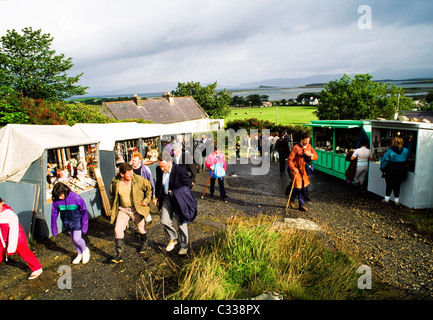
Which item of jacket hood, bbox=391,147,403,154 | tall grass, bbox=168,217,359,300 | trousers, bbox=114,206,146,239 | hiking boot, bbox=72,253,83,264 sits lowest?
hiking boot, bbox=72,253,83,264

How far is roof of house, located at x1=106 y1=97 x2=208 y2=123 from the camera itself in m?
32.0

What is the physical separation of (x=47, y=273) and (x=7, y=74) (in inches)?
1127

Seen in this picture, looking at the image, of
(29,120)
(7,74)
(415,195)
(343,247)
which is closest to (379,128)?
(415,195)

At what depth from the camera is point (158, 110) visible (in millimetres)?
35594

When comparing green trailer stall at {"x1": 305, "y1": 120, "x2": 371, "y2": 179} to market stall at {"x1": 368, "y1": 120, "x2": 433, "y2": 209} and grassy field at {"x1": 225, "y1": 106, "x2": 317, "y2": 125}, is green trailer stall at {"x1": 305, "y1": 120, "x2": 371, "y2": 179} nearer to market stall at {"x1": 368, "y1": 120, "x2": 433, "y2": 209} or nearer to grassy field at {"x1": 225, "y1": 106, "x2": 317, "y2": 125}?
market stall at {"x1": 368, "y1": 120, "x2": 433, "y2": 209}

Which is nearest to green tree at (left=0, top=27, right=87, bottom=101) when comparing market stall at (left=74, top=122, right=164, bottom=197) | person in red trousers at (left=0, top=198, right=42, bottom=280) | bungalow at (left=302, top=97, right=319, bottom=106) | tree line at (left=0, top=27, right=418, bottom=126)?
tree line at (left=0, top=27, right=418, bottom=126)

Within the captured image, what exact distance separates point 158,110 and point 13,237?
32.5 metres

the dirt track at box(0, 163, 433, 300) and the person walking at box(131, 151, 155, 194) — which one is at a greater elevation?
the person walking at box(131, 151, 155, 194)

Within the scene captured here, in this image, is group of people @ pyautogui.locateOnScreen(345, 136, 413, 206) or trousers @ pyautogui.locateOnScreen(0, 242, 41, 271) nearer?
trousers @ pyautogui.locateOnScreen(0, 242, 41, 271)

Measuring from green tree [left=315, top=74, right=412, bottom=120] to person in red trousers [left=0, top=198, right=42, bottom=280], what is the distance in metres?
35.6

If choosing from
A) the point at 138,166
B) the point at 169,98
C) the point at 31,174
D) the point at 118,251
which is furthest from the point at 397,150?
the point at 169,98

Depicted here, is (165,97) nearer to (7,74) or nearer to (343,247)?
(7,74)

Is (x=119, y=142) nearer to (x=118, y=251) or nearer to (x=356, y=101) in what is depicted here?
(x=118, y=251)

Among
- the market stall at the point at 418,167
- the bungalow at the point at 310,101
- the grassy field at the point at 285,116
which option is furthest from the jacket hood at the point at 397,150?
the bungalow at the point at 310,101
